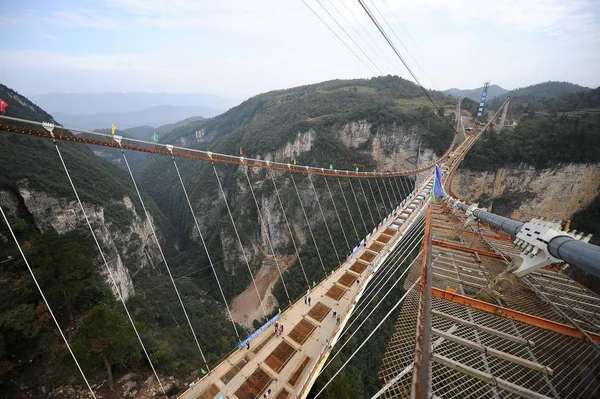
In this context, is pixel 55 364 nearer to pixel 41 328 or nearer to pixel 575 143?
pixel 41 328

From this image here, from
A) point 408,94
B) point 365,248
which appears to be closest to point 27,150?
point 365,248

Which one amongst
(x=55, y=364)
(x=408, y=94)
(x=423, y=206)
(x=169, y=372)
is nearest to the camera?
(x=55, y=364)

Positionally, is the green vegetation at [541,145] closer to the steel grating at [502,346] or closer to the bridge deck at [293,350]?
the bridge deck at [293,350]

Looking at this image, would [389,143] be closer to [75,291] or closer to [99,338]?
[75,291]

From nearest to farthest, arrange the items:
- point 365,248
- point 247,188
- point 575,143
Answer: point 365,248, point 575,143, point 247,188

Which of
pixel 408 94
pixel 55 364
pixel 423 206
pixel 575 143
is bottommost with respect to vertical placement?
pixel 55 364

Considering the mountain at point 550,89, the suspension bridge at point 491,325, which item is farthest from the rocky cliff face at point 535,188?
the mountain at point 550,89

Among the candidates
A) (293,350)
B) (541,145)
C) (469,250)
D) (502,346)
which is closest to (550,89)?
(541,145)
